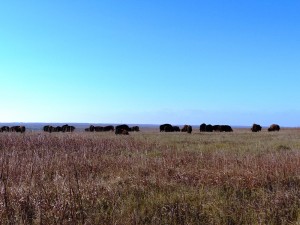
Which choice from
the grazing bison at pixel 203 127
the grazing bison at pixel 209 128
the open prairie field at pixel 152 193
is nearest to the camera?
the open prairie field at pixel 152 193

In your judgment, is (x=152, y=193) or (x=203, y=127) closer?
(x=152, y=193)

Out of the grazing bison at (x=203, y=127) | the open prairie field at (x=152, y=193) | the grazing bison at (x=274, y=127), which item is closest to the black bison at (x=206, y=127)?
the grazing bison at (x=203, y=127)

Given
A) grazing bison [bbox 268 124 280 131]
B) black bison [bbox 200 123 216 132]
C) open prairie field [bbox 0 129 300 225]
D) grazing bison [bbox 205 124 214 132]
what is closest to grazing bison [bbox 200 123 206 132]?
black bison [bbox 200 123 216 132]

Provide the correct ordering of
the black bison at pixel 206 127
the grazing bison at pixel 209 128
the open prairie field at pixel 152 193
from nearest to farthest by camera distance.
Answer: the open prairie field at pixel 152 193
the grazing bison at pixel 209 128
the black bison at pixel 206 127

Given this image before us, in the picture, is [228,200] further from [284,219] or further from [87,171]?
[87,171]

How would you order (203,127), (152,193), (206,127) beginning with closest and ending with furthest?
(152,193) < (206,127) < (203,127)

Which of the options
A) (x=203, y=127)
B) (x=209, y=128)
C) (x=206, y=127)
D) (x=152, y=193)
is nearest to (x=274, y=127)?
(x=209, y=128)

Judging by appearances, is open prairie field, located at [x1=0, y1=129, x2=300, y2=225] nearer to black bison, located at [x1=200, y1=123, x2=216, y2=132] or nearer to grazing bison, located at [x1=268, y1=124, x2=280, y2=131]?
black bison, located at [x1=200, y1=123, x2=216, y2=132]

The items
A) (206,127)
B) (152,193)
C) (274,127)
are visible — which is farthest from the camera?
(274,127)

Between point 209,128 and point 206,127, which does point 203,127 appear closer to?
point 206,127

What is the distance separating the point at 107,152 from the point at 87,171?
12.6 feet

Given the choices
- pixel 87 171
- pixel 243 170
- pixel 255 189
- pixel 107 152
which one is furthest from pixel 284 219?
pixel 107 152

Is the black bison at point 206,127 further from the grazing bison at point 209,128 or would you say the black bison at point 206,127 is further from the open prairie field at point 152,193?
the open prairie field at point 152,193

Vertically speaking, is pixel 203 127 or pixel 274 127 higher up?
pixel 274 127
